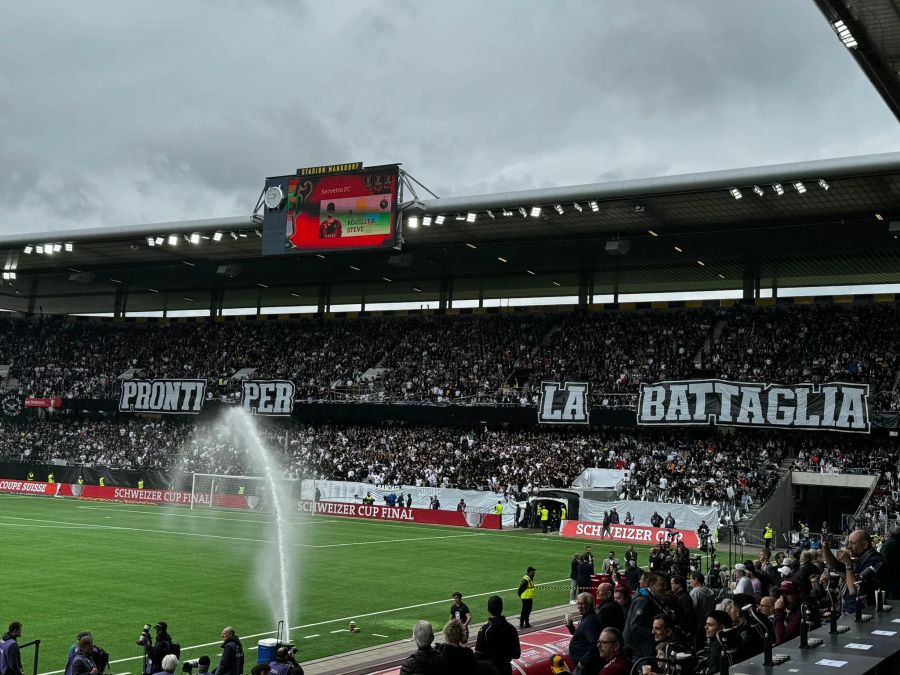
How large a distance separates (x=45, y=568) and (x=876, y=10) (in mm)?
25114

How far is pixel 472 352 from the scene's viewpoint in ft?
201

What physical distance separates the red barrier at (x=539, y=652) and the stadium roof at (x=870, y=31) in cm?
1204

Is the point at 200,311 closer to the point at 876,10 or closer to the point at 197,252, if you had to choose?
the point at 197,252

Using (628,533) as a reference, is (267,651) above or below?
above

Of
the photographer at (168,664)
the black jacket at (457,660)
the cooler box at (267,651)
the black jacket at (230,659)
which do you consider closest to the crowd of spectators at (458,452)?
the cooler box at (267,651)

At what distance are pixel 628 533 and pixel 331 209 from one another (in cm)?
2255

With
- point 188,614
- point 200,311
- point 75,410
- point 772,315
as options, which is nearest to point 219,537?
point 188,614

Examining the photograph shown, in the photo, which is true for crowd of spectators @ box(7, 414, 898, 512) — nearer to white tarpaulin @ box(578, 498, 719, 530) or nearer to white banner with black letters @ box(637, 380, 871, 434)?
white tarpaulin @ box(578, 498, 719, 530)

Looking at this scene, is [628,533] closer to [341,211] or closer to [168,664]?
[341,211]

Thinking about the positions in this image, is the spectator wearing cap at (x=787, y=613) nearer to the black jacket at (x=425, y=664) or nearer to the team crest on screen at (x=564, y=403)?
the black jacket at (x=425, y=664)

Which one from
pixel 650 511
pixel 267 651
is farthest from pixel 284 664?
pixel 650 511

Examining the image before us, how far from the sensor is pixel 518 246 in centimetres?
5347

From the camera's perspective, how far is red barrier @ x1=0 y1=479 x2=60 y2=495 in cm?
5831

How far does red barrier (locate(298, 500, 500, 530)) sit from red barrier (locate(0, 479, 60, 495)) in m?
18.3
